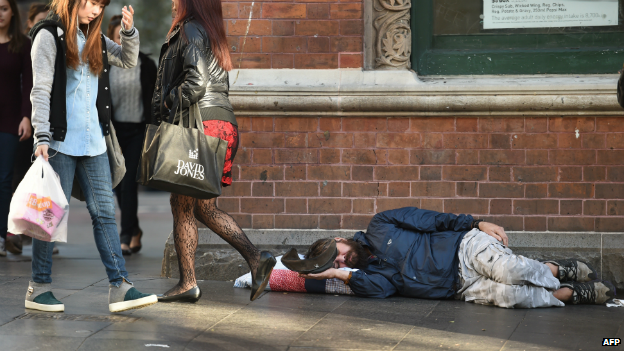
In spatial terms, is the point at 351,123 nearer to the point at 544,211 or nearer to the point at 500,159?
the point at 500,159

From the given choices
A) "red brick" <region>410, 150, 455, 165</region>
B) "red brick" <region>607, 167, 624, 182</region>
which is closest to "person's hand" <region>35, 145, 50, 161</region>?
"red brick" <region>410, 150, 455, 165</region>

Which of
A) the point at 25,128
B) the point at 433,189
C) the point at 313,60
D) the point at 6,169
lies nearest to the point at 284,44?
the point at 313,60

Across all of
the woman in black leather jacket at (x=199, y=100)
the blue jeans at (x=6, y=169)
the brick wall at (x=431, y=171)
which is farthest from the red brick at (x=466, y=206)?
the blue jeans at (x=6, y=169)

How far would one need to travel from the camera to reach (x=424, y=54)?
5750mm

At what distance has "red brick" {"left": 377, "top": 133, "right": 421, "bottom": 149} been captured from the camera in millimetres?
5586

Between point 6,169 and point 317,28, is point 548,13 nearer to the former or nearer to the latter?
point 317,28

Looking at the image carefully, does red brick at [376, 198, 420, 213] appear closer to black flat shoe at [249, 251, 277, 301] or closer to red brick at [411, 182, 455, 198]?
red brick at [411, 182, 455, 198]

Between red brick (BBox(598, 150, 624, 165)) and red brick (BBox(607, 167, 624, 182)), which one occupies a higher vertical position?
red brick (BBox(598, 150, 624, 165))

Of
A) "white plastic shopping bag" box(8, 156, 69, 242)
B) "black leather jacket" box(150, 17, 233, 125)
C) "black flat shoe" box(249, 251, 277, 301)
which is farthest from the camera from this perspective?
"black flat shoe" box(249, 251, 277, 301)

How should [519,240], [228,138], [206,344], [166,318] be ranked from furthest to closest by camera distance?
[519,240], [228,138], [166,318], [206,344]

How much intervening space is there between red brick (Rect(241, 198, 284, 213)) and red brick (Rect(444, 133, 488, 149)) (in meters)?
1.36

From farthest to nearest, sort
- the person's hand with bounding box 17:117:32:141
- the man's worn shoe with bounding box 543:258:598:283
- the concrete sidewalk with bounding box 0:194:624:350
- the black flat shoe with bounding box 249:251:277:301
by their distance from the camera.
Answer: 1. the person's hand with bounding box 17:117:32:141
2. the man's worn shoe with bounding box 543:258:598:283
3. the black flat shoe with bounding box 249:251:277:301
4. the concrete sidewalk with bounding box 0:194:624:350

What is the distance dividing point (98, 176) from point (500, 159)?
294 centimetres

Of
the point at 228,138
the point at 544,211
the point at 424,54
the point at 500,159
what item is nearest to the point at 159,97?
the point at 228,138
